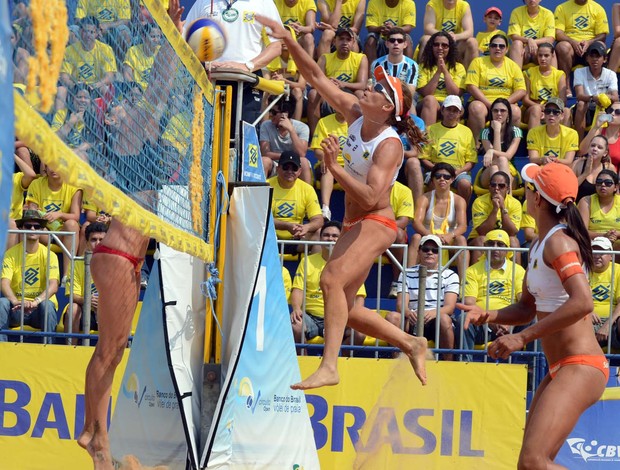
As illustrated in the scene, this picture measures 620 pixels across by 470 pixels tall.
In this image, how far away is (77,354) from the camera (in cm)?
852

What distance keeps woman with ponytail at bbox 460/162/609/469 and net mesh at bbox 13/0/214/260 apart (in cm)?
186

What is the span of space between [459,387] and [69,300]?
11.1 ft

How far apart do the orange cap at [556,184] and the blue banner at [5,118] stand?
12.6ft

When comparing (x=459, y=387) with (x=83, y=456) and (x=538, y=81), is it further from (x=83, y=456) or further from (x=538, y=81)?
(x=538, y=81)

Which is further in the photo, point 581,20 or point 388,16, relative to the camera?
point 581,20

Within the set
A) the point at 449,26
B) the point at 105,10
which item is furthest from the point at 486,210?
the point at 105,10

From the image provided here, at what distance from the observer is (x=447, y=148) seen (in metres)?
11.8

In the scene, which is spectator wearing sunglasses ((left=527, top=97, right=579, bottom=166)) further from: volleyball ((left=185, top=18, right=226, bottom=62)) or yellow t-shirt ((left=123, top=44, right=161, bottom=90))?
yellow t-shirt ((left=123, top=44, right=161, bottom=90))

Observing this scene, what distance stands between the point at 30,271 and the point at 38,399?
123cm

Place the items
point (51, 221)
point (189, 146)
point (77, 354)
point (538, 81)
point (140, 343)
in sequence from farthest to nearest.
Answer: point (538, 81) → point (51, 221) → point (77, 354) → point (140, 343) → point (189, 146)

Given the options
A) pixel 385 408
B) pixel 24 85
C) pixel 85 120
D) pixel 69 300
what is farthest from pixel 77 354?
pixel 24 85

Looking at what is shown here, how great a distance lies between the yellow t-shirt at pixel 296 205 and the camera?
34.4 feet

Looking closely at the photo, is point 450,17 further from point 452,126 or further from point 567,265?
point 567,265

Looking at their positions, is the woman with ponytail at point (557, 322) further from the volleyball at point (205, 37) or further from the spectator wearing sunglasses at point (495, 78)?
the spectator wearing sunglasses at point (495, 78)
